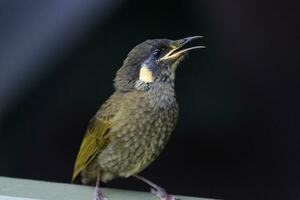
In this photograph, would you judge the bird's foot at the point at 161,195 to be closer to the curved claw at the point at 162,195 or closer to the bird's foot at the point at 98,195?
the curved claw at the point at 162,195

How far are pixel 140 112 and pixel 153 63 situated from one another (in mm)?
218

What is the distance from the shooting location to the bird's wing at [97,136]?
4.08 meters

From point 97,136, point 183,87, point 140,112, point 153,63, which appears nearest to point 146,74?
point 153,63

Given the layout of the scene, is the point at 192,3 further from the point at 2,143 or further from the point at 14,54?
the point at 2,143

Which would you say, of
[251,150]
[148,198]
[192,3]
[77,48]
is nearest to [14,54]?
[77,48]

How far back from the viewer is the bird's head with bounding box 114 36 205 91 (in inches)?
159

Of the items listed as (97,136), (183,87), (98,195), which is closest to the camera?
(98,195)

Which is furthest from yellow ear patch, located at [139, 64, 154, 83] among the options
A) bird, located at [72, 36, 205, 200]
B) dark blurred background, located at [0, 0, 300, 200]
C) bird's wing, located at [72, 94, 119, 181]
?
dark blurred background, located at [0, 0, 300, 200]

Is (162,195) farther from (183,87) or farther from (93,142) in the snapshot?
(183,87)

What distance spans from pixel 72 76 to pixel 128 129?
7.57ft

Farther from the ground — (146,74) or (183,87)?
(146,74)

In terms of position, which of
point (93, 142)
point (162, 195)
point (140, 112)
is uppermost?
point (140, 112)

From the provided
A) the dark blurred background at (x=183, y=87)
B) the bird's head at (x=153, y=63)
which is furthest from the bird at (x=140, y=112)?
the dark blurred background at (x=183, y=87)

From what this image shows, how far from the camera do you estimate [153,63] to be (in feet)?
13.3
